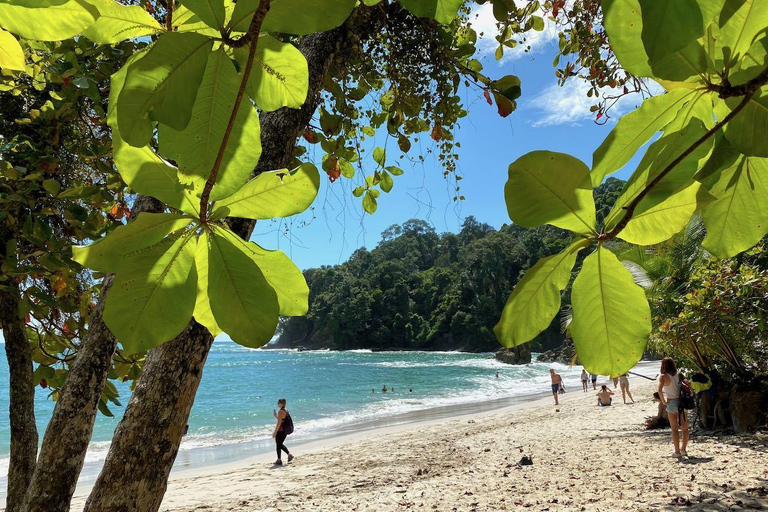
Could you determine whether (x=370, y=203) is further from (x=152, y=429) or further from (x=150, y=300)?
(x=150, y=300)

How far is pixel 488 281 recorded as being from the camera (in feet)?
143

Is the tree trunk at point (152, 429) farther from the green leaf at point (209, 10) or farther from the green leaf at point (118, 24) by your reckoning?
the green leaf at point (209, 10)

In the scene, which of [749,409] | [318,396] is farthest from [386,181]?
[318,396]

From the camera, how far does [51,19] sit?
1.18ft

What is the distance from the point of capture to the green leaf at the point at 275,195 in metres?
0.45

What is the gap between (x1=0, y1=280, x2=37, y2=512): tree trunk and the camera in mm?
2264

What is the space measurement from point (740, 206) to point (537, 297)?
0.74 ft

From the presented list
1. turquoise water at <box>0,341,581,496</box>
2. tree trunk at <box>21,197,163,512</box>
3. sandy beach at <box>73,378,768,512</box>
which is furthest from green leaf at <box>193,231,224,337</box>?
turquoise water at <box>0,341,581,496</box>

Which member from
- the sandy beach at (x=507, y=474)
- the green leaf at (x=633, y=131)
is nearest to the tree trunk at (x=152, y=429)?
the green leaf at (x=633, y=131)

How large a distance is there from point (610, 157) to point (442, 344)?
50.6 metres

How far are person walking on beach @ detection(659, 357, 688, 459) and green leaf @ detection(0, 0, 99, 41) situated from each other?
21.9 feet

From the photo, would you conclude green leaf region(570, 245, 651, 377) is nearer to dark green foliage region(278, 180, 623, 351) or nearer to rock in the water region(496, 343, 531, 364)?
rock in the water region(496, 343, 531, 364)

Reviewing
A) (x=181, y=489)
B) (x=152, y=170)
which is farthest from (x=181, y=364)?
(x=181, y=489)

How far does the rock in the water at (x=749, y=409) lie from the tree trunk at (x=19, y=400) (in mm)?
7623
